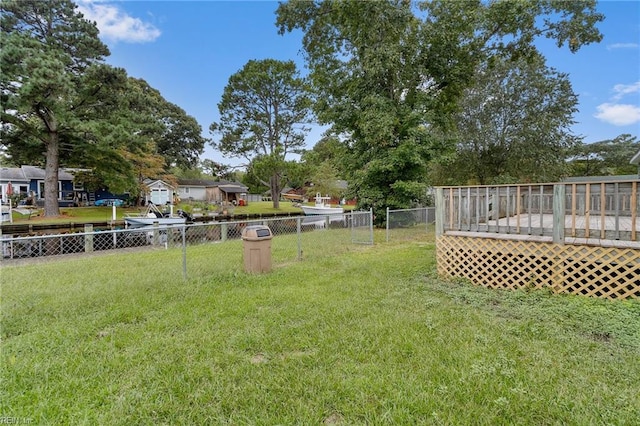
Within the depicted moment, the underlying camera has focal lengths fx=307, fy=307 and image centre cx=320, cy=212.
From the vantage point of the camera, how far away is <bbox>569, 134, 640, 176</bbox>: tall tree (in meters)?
29.9

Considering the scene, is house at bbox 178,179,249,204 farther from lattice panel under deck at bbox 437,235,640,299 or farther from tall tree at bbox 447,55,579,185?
lattice panel under deck at bbox 437,235,640,299

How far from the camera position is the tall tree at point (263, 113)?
27.9 metres

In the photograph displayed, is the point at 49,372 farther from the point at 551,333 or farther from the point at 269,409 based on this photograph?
the point at 551,333

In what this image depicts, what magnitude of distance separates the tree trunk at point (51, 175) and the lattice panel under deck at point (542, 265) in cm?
2236

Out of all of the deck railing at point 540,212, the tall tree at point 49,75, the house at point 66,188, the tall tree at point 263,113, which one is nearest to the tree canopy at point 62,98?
the tall tree at point 49,75

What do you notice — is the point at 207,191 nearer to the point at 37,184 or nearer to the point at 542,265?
the point at 37,184

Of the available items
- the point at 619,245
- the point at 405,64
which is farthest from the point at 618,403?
the point at 405,64

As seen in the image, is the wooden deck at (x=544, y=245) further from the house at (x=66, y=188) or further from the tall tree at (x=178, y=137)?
the tall tree at (x=178, y=137)

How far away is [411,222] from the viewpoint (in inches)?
537

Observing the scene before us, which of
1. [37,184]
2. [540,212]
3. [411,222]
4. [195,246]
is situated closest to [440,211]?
[540,212]

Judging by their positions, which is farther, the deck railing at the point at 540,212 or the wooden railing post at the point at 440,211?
the wooden railing post at the point at 440,211

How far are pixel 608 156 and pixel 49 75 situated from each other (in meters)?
44.1

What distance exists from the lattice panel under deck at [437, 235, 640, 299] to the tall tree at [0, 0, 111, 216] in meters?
18.0

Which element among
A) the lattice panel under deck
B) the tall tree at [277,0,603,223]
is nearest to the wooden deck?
the lattice panel under deck
